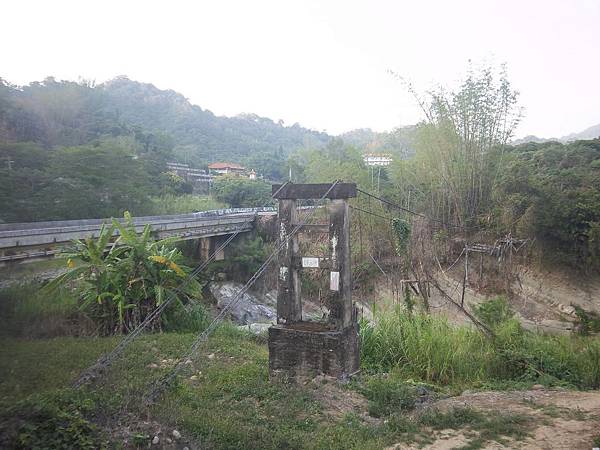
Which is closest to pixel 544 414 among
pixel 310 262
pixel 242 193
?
pixel 310 262

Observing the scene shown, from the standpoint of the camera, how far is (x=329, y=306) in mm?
6059

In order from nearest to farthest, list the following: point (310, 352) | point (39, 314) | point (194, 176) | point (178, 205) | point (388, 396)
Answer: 1. point (388, 396)
2. point (310, 352)
3. point (39, 314)
4. point (178, 205)
5. point (194, 176)

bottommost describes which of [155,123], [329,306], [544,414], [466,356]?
[466,356]

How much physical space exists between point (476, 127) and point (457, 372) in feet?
37.3

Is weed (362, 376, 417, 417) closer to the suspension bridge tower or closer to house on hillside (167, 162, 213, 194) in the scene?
the suspension bridge tower

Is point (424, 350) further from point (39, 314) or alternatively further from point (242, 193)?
point (242, 193)

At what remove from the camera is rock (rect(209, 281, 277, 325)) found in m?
14.7

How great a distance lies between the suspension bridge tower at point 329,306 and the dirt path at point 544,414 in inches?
55.7

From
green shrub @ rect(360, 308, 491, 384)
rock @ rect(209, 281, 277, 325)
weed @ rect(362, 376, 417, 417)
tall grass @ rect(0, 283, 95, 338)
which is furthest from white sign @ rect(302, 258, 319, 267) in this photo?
rock @ rect(209, 281, 277, 325)

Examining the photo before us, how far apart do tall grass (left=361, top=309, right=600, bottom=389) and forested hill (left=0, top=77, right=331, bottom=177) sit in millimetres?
8022

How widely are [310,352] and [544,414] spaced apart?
2794mm

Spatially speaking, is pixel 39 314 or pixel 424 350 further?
pixel 39 314

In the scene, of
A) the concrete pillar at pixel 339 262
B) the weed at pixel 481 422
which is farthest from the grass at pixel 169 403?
the concrete pillar at pixel 339 262

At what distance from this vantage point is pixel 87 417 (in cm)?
356
